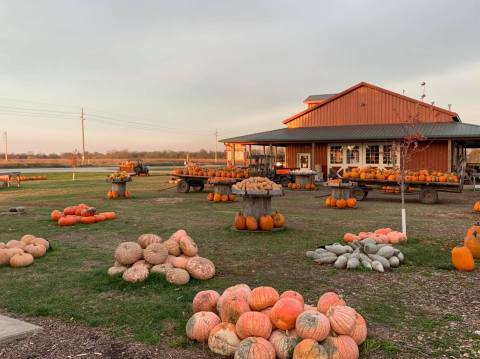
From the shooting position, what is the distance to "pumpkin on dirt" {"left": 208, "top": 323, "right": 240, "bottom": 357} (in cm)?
363

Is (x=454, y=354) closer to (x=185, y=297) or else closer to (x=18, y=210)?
(x=185, y=297)

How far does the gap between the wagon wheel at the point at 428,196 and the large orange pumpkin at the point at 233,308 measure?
14368mm

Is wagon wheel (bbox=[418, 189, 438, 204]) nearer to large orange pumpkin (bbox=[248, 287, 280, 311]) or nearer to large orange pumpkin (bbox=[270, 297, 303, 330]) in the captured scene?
large orange pumpkin (bbox=[248, 287, 280, 311])

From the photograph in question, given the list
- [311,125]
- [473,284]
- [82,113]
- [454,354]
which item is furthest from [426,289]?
[82,113]

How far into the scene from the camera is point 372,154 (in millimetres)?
28469

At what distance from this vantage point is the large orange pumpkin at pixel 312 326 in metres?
3.45

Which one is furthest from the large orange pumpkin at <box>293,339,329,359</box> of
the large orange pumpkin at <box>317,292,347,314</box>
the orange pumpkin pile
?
the orange pumpkin pile

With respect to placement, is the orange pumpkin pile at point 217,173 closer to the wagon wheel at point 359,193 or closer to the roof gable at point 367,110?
the wagon wheel at point 359,193

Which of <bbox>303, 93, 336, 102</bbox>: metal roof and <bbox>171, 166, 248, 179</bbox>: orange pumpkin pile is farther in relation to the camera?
<bbox>303, 93, 336, 102</bbox>: metal roof

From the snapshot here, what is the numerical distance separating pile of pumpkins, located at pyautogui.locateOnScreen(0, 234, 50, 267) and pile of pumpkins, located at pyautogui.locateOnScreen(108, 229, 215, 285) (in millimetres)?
1899

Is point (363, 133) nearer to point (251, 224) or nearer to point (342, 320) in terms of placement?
point (251, 224)

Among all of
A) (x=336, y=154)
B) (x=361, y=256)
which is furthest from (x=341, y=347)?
(x=336, y=154)

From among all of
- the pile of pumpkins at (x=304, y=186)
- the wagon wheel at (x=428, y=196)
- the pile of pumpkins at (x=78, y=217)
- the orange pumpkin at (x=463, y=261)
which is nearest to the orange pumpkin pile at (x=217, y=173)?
the pile of pumpkins at (x=304, y=186)

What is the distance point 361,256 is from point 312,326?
3.56 m
